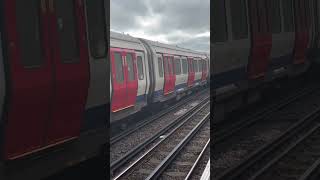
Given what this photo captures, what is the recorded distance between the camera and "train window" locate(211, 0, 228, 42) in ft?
32.1

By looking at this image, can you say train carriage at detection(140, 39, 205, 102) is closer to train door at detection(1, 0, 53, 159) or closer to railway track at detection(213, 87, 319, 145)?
railway track at detection(213, 87, 319, 145)

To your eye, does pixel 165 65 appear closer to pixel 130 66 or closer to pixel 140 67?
pixel 140 67

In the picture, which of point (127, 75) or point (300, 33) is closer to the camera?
point (127, 75)

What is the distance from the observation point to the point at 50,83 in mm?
5320

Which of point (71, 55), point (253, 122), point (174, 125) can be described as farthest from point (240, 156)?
point (174, 125)

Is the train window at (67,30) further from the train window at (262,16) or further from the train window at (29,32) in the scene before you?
the train window at (262,16)

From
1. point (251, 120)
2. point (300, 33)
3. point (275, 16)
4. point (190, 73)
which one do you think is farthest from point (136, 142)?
point (190, 73)

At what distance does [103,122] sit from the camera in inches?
272

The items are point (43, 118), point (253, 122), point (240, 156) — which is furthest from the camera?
point (253, 122)

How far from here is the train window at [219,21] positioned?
385 inches

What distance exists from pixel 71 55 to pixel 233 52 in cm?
583

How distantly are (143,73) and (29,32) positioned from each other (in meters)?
11.4

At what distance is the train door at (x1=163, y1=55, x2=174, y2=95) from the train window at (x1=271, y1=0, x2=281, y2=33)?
7483mm

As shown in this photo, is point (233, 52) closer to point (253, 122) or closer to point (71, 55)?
point (253, 122)
